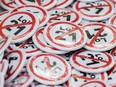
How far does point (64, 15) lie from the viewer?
1530mm

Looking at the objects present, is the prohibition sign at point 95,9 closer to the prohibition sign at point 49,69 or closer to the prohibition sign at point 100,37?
the prohibition sign at point 100,37

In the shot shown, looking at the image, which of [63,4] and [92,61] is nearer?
[92,61]

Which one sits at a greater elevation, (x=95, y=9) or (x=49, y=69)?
(x=95, y=9)

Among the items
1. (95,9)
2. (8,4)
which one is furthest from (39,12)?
(95,9)

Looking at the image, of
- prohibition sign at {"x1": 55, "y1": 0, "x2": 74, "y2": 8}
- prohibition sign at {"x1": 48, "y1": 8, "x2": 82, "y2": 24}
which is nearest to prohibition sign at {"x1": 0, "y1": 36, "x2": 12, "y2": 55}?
prohibition sign at {"x1": 48, "y1": 8, "x2": 82, "y2": 24}

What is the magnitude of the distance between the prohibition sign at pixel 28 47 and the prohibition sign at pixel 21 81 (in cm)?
14

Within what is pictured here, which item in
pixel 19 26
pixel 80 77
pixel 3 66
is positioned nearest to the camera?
pixel 3 66

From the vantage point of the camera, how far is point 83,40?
4.45 feet

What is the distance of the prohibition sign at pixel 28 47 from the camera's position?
1351mm

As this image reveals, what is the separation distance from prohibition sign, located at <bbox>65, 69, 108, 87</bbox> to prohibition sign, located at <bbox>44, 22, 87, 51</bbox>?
12 cm

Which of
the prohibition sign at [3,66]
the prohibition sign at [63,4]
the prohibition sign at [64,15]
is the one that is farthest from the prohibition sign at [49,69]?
the prohibition sign at [63,4]

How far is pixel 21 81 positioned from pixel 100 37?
460 mm

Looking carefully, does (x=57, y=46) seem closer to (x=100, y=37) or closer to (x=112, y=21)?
(x=100, y=37)

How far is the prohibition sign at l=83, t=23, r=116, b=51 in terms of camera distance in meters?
1.37
